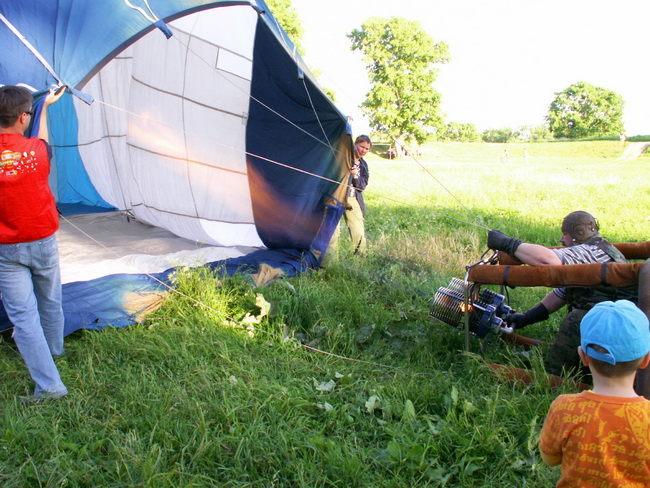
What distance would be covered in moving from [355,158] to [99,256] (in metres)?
2.77

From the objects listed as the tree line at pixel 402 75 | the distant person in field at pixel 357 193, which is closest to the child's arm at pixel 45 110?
the distant person in field at pixel 357 193

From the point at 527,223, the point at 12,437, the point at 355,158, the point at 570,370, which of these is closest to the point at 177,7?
the point at 355,158

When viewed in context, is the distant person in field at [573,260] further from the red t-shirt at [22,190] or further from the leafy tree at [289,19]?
the leafy tree at [289,19]

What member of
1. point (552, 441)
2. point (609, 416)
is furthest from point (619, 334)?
point (552, 441)

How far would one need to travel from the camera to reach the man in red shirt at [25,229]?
2.64 metres

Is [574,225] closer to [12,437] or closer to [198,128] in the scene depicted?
[12,437]

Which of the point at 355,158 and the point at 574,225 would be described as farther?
the point at 355,158

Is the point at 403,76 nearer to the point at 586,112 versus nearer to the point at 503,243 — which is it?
the point at 586,112

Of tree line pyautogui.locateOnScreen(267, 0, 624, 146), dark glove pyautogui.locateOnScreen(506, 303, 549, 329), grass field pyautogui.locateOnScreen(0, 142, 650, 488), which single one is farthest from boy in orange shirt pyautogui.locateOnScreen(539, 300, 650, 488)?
tree line pyautogui.locateOnScreen(267, 0, 624, 146)

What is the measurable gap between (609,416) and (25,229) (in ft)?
8.95

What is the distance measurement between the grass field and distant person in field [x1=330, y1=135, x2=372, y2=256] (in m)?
1.14

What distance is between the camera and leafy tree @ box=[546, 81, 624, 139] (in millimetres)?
66250

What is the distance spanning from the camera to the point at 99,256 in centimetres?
504

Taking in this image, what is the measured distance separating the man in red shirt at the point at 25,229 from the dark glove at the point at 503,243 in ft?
8.16
